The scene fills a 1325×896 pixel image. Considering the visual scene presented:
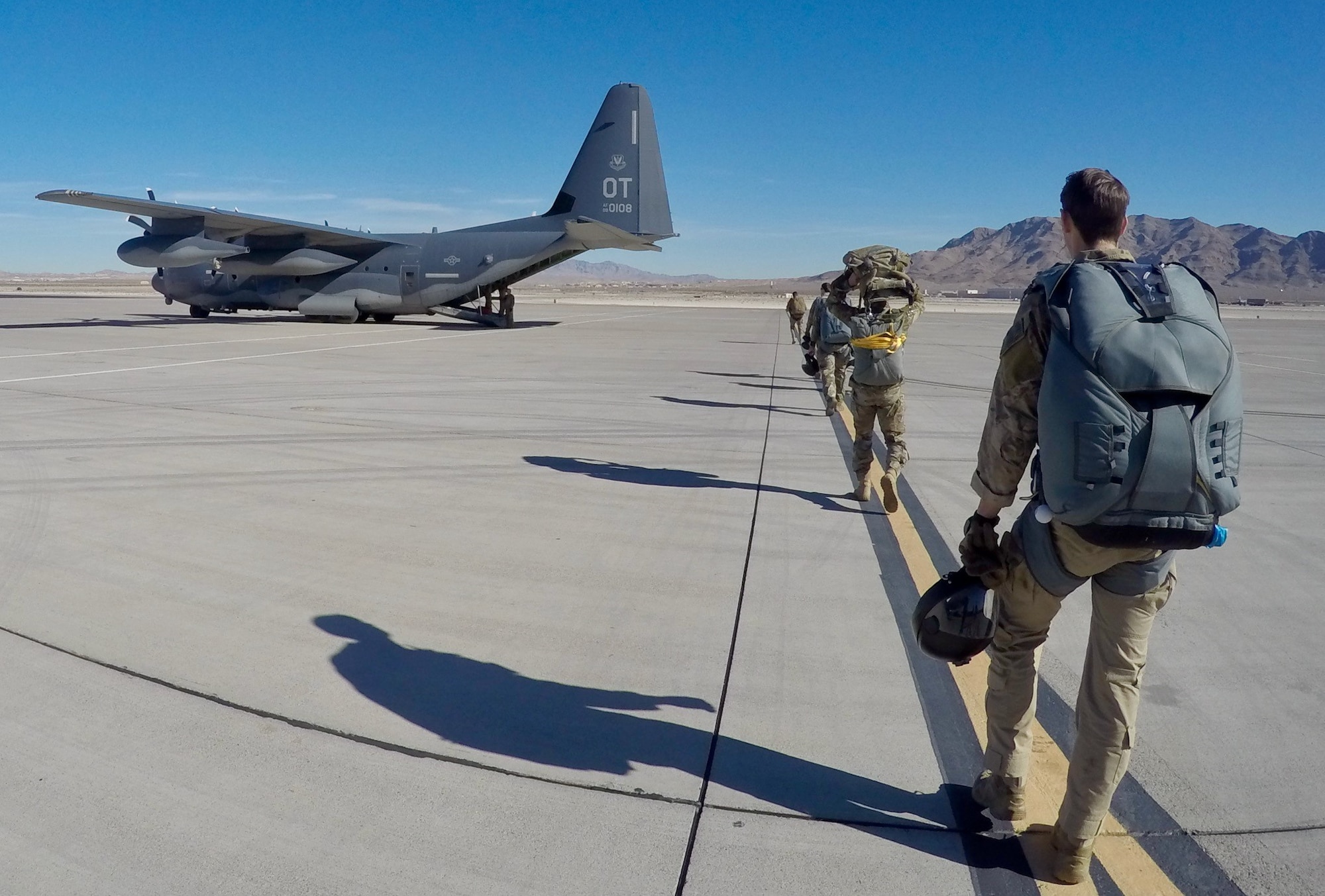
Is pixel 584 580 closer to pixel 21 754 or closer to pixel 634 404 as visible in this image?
pixel 21 754

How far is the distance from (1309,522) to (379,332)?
21.6 m

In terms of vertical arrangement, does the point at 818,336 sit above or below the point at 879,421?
above

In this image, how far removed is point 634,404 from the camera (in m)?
11.8

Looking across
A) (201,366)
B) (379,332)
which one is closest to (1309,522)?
(201,366)

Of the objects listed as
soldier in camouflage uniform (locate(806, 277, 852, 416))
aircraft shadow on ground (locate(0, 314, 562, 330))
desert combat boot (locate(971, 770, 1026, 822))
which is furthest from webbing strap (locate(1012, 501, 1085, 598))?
aircraft shadow on ground (locate(0, 314, 562, 330))

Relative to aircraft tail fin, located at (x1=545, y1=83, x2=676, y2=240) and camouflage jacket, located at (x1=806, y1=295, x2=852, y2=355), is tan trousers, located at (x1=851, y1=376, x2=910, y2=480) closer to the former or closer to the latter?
camouflage jacket, located at (x1=806, y1=295, x2=852, y2=355)

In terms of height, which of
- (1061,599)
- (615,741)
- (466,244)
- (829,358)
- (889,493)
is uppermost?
(466,244)

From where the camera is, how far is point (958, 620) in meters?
2.74

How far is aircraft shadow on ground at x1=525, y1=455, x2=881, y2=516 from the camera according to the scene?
7125 millimetres

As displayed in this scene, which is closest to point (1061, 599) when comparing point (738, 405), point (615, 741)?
point (615, 741)

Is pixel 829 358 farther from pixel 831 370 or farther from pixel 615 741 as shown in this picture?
pixel 615 741

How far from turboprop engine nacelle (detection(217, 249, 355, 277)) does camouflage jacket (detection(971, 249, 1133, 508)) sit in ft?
81.7

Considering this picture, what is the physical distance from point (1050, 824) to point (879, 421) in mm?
4351

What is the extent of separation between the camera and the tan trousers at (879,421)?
22.7ft
